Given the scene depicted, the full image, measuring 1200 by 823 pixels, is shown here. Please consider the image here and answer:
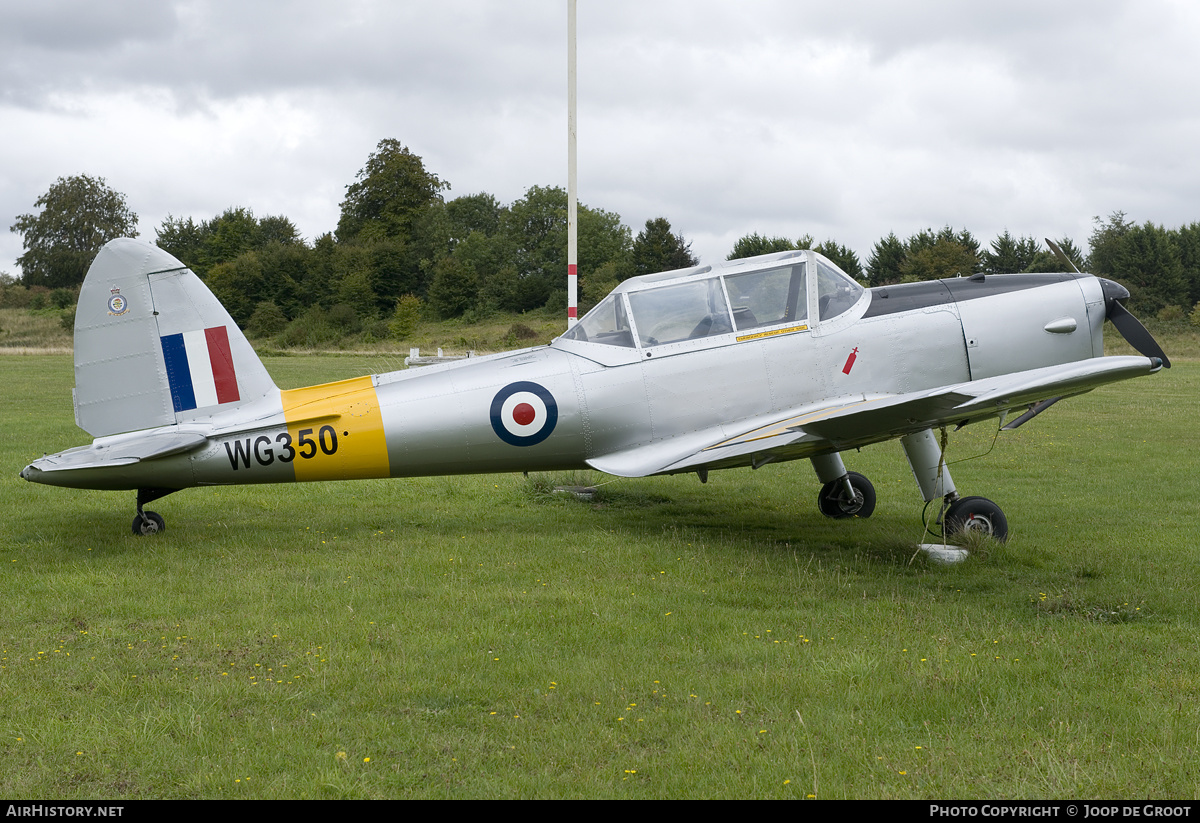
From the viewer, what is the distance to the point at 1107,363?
18.6 ft

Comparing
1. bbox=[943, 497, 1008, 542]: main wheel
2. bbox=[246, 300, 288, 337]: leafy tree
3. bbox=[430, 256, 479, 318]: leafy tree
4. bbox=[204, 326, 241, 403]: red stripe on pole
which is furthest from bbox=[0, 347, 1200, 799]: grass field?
bbox=[246, 300, 288, 337]: leafy tree

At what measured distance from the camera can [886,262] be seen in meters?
47.1

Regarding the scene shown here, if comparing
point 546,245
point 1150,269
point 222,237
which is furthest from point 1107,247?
point 222,237

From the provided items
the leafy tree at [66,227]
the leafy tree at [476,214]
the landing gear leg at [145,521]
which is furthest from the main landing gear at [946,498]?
the leafy tree at [66,227]

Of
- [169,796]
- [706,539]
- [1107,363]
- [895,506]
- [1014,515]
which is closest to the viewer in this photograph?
[169,796]

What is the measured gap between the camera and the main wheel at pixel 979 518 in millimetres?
7348

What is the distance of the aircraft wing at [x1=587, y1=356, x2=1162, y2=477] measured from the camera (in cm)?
584

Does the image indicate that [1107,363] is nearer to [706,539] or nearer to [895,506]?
[706,539]

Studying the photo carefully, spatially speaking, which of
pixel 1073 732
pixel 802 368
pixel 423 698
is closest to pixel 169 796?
pixel 423 698

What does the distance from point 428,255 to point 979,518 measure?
6380 centimetres

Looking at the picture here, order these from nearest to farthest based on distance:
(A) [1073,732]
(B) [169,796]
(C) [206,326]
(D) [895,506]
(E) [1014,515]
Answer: (B) [169,796] → (A) [1073,732] → (C) [206,326] → (E) [1014,515] → (D) [895,506]

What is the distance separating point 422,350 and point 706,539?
131ft

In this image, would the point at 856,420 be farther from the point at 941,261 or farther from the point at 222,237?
the point at 222,237

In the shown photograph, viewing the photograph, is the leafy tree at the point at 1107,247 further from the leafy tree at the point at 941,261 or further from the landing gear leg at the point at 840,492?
the landing gear leg at the point at 840,492
